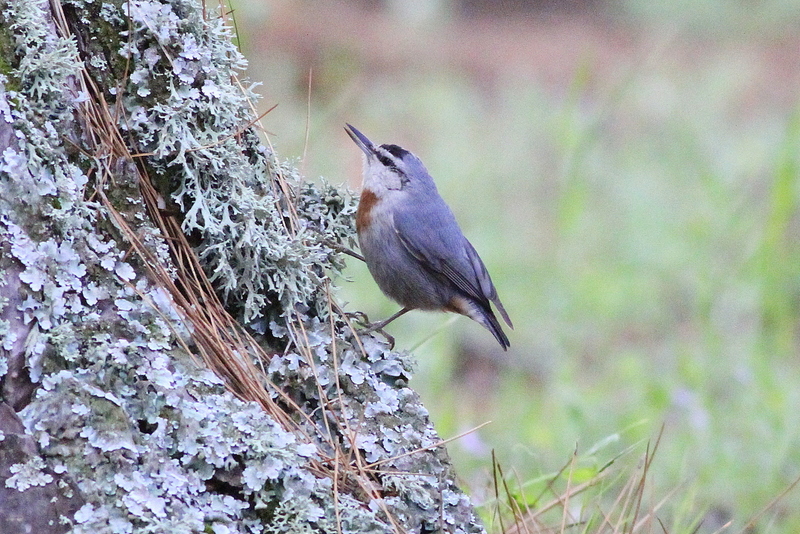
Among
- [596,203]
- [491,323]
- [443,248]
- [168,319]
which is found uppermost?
[596,203]

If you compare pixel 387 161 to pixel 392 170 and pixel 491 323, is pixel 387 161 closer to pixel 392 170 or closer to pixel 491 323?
pixel 392 170

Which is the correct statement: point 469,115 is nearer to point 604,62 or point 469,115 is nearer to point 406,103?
point 406,103

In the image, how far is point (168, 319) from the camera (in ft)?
7.25

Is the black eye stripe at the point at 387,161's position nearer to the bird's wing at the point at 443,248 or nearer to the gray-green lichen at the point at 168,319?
the bird's wing at the point at 443,248

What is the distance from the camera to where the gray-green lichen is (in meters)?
1.97

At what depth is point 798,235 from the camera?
6.78 meters

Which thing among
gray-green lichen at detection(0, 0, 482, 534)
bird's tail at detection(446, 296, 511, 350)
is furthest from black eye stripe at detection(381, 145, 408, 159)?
gray-green lichen at detection(0, 0, 482, 534)

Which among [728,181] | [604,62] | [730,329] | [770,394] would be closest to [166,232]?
[770,394]

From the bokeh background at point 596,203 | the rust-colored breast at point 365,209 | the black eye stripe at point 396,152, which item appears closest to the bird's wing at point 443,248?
the rust-colored breast at point 365,209

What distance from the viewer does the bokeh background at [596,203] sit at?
174 inches

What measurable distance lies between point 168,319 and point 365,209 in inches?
57.2

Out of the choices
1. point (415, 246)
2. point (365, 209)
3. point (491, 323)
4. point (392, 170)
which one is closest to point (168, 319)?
point (365, 209)

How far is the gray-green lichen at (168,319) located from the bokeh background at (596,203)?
0.52m

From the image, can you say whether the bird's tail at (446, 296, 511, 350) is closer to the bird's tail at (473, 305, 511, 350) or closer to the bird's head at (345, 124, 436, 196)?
the bird's tail at (473, 305, 511, 350)
